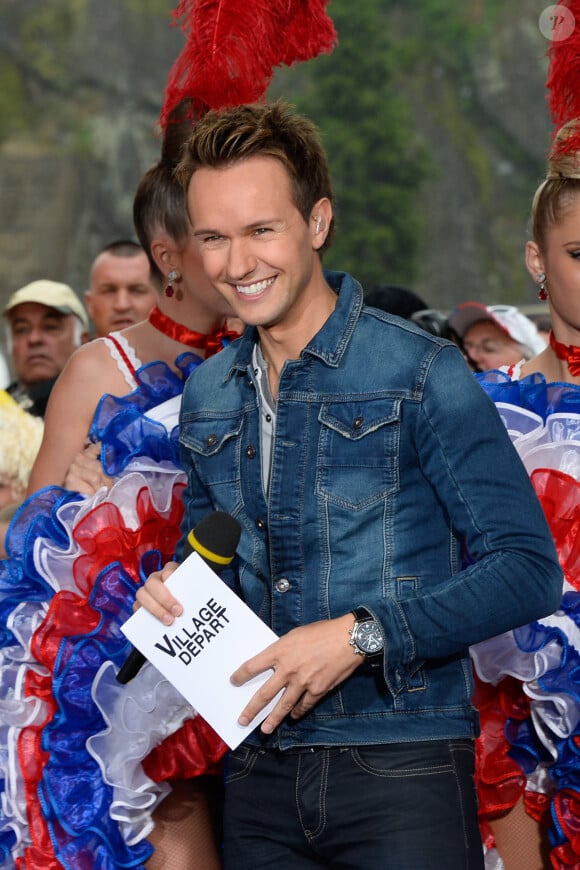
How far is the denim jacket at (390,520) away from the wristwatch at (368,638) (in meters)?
0.02

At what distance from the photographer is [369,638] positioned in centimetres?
214

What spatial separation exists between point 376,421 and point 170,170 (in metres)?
1.74

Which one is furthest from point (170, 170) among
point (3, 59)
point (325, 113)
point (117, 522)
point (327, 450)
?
point (3, 59)

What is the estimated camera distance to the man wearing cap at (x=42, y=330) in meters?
6.46

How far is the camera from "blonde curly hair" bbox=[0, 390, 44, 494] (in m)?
4.50

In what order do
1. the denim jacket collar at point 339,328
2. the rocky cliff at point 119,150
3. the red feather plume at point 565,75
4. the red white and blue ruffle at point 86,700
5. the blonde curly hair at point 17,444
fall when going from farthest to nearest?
the rocky cliff at point 119,150 → the blonde curly hair at point 17,444 → the red feather plume at point 565,75 → the red white and blue ruffle at point 86,700 → the denim jacket collar at point 339,328

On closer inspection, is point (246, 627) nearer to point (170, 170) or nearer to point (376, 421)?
point (376, 421)

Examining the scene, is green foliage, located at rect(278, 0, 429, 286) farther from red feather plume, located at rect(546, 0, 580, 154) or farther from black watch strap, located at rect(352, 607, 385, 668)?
black watch strap, located at rect(352, 607, 385, 668)

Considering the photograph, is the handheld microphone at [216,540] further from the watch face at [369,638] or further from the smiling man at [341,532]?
the watch face at [369,638]

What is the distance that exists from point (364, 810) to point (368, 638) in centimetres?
32

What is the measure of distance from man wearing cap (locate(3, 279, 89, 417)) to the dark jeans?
4.31 metres

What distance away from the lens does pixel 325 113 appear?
36.0m

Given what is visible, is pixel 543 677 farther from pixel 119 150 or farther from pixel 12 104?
pixel 12 104

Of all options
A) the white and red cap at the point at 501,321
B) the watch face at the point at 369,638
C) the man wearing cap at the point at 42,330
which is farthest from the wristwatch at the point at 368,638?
the man wearing cap at the point at 42,330
